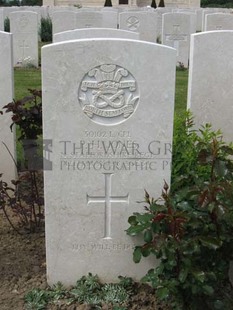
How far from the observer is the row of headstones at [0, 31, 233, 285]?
9.64ft

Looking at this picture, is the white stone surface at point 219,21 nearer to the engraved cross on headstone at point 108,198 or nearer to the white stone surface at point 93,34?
the white stone surface at point 93,34

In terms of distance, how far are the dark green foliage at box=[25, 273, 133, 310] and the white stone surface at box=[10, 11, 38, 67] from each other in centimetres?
1054

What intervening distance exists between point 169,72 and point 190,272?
111cm

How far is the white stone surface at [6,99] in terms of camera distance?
14.7 ft

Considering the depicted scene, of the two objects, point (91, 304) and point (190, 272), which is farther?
point (91, 304)

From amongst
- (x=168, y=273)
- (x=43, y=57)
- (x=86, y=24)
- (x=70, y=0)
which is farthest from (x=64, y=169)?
(x=70, y=0)

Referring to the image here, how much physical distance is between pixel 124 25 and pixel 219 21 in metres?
2.59

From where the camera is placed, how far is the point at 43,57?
2926 millimetres

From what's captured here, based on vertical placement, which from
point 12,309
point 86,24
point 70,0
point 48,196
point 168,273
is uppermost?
point 70,0

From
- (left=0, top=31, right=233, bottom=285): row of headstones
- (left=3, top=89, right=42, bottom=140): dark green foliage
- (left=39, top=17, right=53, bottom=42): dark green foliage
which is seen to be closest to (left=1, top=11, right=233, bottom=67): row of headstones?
(left=39, top=17, right=53, bottom=42): dark green foliage

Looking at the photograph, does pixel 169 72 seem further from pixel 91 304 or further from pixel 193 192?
pixel 91 304

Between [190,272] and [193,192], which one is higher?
[193,192]

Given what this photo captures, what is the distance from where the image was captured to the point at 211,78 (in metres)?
4.86

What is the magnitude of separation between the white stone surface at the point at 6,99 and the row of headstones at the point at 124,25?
8623 mm
